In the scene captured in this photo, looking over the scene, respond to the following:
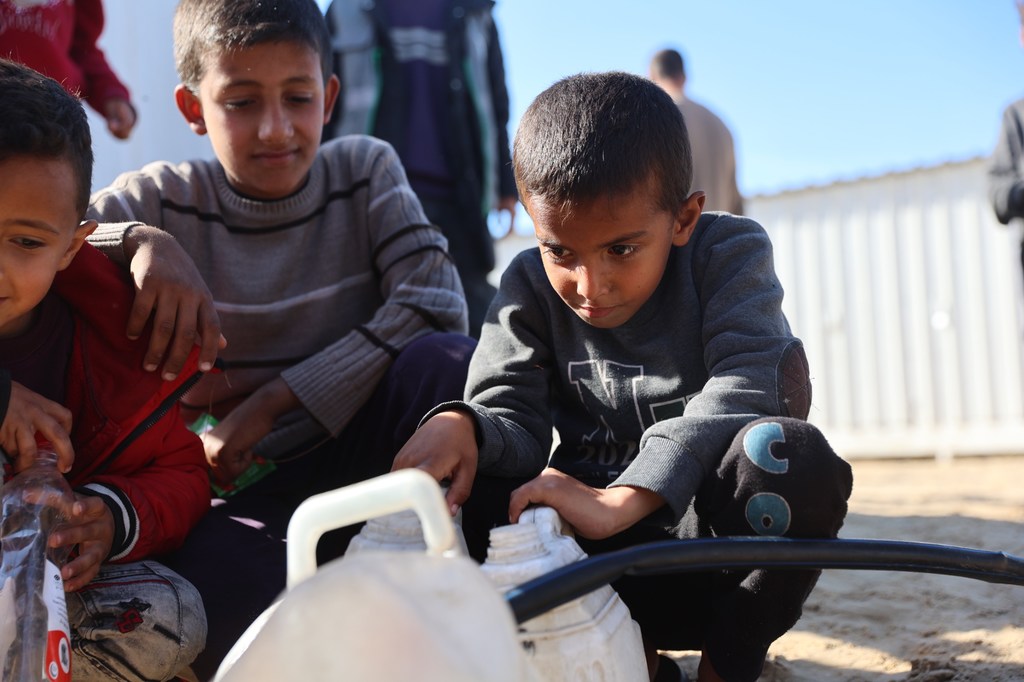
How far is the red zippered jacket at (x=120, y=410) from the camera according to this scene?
1.52m

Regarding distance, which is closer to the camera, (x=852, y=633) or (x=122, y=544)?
(x=122, y=544)

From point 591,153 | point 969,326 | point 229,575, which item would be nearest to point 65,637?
point 229,575

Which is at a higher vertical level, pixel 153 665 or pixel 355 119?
pixel 355 119

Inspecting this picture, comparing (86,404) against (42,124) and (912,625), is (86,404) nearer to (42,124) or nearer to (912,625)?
(42,124)

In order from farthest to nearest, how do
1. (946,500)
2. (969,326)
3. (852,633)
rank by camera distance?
(969,326)
(946,500)
(852,633)

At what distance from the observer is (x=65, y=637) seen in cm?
118

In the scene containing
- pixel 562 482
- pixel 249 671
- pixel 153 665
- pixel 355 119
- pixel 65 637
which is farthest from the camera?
pixel 355 119

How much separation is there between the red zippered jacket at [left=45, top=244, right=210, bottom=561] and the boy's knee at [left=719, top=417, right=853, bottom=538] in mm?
868

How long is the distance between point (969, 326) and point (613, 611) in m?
6.67

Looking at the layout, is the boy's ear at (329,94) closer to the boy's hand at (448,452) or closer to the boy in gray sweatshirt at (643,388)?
the boy in gray sweatshirt at (643,388)

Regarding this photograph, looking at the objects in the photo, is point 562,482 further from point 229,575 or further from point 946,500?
point 946,500

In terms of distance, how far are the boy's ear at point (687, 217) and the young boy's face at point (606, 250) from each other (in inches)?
1.1

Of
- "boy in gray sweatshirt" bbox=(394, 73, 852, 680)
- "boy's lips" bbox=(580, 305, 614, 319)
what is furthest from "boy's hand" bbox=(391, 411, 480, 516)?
"boy's lips" bbox=(580, 305, 614, 319)

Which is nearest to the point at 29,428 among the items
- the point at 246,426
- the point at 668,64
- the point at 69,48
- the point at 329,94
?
the point at 246,426
